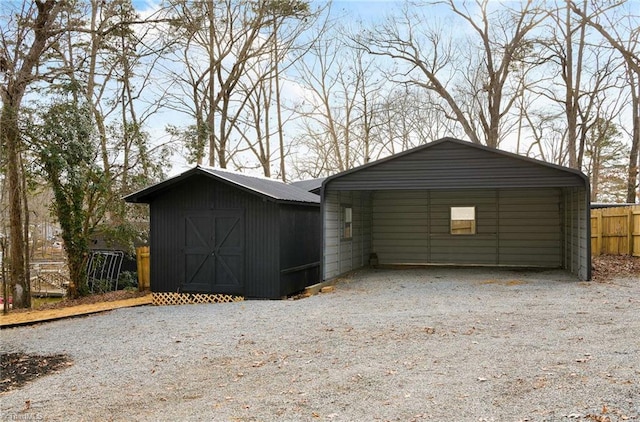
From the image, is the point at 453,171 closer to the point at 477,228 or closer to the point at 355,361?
the point at 477,228

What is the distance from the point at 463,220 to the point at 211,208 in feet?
23.7

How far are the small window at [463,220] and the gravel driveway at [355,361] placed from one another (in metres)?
5.21

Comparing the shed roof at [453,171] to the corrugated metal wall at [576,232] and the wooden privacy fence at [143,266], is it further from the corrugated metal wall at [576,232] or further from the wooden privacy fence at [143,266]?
the wooden privacy fence at [143,266]

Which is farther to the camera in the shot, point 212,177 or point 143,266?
point 143,266

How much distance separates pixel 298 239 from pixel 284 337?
5511mm

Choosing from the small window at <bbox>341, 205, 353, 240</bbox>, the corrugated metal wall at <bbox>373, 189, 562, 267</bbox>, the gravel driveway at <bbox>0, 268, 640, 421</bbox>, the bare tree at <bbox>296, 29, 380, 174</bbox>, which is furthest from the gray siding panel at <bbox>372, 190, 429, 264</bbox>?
the bare tree at <bbox>296, 29, 380, 174</bbox>

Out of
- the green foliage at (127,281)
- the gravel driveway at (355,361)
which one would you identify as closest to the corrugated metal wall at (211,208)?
the gravel driveway at (355,361)

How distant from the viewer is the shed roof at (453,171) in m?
11.1

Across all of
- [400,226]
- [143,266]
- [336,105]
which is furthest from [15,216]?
[336,105]

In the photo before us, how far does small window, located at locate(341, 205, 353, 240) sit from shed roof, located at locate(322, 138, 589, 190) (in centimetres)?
164

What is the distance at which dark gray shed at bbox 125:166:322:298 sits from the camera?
11.6 meters

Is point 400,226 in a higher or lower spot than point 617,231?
higher

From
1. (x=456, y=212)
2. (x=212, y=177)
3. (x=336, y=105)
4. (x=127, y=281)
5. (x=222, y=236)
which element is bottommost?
(x=127, y=281)

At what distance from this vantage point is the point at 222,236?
39.2 feet
